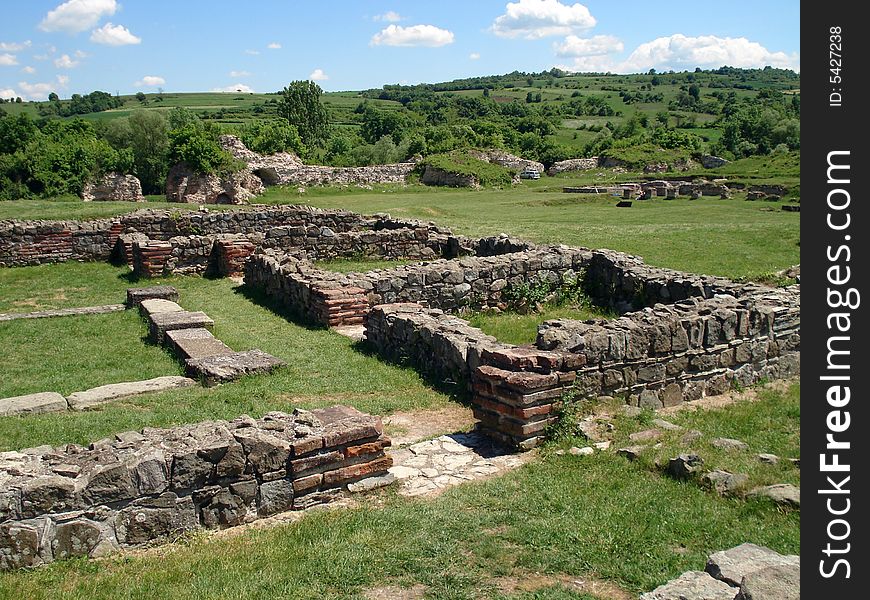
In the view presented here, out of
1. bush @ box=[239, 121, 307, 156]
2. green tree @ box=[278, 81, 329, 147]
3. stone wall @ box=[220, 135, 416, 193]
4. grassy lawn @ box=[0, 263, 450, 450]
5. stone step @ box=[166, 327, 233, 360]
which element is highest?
green tree @ box=[278, 81, 329, 147]

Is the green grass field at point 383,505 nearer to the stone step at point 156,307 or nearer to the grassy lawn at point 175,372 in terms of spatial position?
the grassy lawn at point 175,372

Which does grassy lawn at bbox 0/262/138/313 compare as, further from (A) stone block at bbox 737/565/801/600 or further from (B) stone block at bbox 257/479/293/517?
(A) stone block at bbox 737/565/801/600

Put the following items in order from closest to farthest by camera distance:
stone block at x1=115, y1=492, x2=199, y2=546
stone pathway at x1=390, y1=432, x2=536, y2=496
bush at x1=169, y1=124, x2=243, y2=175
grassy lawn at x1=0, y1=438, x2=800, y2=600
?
grassy lawn at x1=0, y1=438, x2=800, y2=600 → stone block at x1=115, y1=492, x2=199, y2=546 → stone pathway at x1=390, y1=432, x2=536, y2=496 → bush at x1=169, y1=124, x2=243, y2=175

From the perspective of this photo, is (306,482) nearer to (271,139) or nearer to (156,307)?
(156,307)

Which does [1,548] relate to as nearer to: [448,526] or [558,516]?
[448,526]

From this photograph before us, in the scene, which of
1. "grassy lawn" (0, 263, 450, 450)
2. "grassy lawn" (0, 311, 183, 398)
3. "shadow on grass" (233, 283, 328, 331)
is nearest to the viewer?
"grassy lawn" (0, 263, 450, 450)

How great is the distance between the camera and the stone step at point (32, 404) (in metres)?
8.48

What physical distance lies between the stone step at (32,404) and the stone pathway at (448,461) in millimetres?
4050

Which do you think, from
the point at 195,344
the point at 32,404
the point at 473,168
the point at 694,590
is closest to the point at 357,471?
the point at 694,590

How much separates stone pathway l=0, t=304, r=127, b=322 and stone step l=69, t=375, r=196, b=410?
5.39 m

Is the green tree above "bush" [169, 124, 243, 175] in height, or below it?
above

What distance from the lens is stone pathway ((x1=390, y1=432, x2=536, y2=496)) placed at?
6710 mm

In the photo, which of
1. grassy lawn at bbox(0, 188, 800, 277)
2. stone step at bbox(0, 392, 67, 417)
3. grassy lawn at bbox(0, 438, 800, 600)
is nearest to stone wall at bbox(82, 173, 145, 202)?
grassy lawn at bbox(0, 188, 800, 277)

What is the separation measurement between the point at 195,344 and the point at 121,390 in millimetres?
1999
